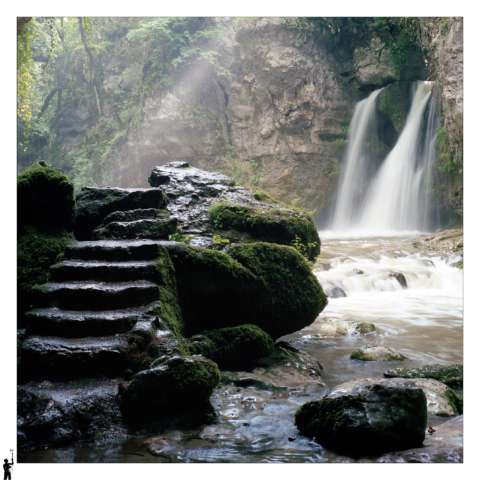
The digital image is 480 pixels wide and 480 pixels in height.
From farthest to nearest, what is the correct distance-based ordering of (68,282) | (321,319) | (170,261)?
(321,319) < (170,261) < (68,282)

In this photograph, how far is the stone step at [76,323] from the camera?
9.11 ft

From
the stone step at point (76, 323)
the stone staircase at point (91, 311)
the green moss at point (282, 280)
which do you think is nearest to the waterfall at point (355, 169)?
the green moss at point (282, 280)

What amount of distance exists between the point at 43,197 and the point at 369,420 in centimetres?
341

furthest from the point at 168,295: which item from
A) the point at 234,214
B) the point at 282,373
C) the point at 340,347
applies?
the point at 340,347

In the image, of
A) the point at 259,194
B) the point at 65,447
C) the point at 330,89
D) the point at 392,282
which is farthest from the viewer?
the point at 330,89

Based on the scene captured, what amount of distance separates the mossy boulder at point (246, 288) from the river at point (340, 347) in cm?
73

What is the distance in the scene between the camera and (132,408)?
7.86 ft

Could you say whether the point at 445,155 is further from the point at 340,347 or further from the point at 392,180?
the point at 340,347

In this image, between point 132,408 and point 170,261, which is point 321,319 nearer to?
point 170,261

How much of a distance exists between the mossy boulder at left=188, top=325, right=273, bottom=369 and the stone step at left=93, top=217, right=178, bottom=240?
1212 mm

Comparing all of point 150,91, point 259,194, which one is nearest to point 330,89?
point 150,91

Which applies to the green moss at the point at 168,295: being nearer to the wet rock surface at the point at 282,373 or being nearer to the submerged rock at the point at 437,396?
the wet rock surface at the point at 282,373

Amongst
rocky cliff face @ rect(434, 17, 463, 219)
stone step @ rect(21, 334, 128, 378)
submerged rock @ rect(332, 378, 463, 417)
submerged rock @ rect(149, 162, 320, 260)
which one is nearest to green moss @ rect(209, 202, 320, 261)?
submerged rock @ rect(149, 162, 320, 260)

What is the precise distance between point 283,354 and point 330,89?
15610mm
